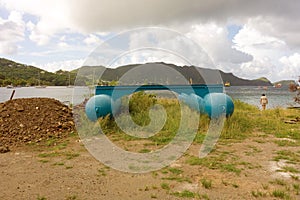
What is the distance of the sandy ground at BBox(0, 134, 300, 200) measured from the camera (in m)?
4.09

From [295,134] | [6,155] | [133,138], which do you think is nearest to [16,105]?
[6,155]

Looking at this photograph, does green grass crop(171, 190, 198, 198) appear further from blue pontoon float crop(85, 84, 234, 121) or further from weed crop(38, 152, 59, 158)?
blue pontoon float crop(85, 84, 234, 121)

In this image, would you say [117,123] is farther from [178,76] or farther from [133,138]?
[178,76]

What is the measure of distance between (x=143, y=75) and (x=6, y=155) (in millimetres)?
6914

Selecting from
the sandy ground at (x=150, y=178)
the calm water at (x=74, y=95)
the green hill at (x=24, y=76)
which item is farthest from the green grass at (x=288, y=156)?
the green hill at (x=24, y=76)

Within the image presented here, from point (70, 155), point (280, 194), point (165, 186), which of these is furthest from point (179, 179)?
point (70, 155)

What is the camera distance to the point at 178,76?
11391 millimetres

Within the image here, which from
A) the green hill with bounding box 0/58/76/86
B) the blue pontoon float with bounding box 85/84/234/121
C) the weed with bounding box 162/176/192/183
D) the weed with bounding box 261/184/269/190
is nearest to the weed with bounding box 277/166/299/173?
the weed with bounding box 261/184/269/190

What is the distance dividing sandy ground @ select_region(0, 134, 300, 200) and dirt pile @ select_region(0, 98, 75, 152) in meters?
1.36

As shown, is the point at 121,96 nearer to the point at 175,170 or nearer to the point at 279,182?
the point at 175,170

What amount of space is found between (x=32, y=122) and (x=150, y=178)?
19.0 feet

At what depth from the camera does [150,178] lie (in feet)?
16.0

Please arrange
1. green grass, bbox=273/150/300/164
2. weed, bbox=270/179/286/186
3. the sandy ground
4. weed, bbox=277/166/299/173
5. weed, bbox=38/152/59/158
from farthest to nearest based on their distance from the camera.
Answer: weed, bbox=38/152/59/158 → green grass, bbox=273/150/300/164 → weed, bbox=277/166/299/173 → weed, bbox=270/179/286/186 → the sandy ground

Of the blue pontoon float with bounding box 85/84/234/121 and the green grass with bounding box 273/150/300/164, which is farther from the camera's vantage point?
the blue pontoon float with bounding box 85/84/234/121
